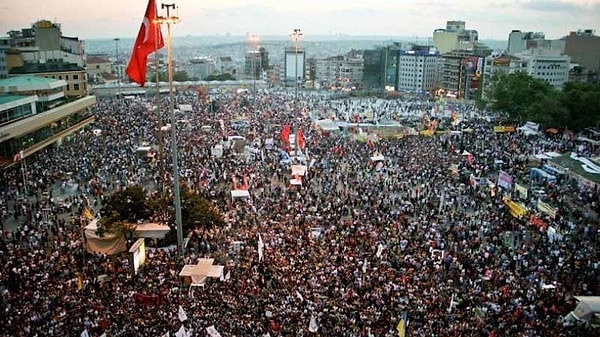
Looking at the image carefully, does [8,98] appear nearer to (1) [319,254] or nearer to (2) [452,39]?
(1) [319,254]

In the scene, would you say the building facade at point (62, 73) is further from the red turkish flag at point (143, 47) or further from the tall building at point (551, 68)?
the tall building at point (551, 68)

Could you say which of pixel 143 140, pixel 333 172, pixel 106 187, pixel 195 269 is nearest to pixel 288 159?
pixel 333 172

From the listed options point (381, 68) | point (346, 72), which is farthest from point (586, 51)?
point (346, 72)

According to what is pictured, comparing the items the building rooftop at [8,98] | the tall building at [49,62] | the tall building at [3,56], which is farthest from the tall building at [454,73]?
the building rooftop at [8,98]

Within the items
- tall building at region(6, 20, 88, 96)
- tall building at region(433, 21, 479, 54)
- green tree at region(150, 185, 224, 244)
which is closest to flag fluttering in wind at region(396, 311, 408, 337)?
green tree at region(150, 185, 224, 244)

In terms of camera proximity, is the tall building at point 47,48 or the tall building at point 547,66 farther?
the tall building at point 547,66

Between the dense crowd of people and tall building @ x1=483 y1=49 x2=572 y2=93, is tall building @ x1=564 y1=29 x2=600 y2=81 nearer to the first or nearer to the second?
tall building @ x1=483 y1=49 x2=572 y2=93

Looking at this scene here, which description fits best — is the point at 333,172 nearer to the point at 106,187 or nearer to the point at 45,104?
the point at 106,187

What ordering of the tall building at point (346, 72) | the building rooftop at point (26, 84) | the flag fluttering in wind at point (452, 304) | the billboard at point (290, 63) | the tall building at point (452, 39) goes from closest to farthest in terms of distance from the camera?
the flag fluttering in wind at point (452, 304), the building rooftop at point (26, 84), the tall building at point (346, 72), the tall building at point (452, 39), the billboard at point (290, 63)
